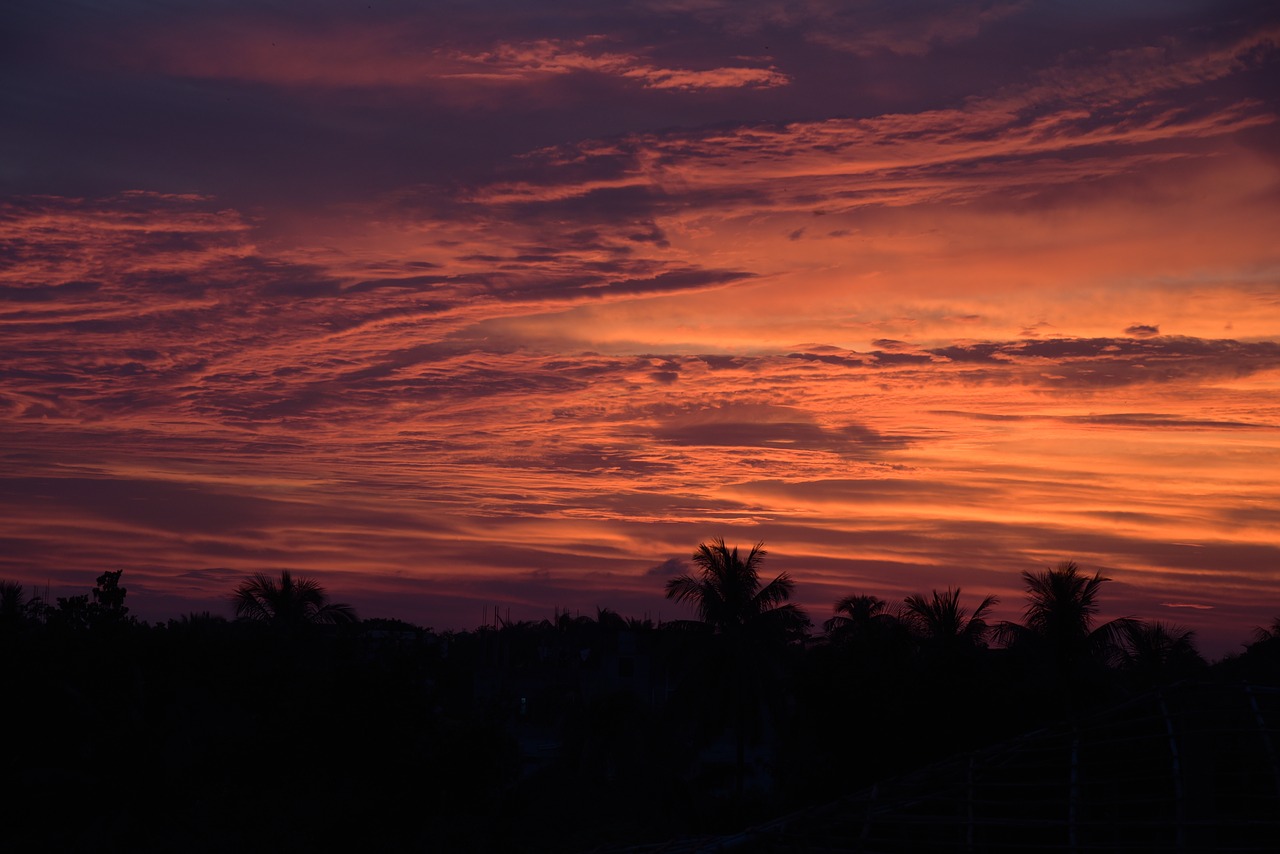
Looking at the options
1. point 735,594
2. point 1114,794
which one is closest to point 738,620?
point 735,594

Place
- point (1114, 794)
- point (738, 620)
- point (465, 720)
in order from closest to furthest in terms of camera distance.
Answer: point (1114, 794) → point (465, 720) → point (738, 620)

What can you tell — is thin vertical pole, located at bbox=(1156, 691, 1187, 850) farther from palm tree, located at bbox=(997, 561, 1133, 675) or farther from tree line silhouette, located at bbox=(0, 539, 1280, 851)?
palm tree, located at bbox=(997, 561, 1133, 675)

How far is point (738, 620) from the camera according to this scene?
47156 mm

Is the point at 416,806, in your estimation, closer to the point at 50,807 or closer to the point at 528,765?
the point at 50,807

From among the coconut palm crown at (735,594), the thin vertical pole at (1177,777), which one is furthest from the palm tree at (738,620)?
the thin vertical pole at (1177,777)

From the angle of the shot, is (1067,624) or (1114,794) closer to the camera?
(1114,794)

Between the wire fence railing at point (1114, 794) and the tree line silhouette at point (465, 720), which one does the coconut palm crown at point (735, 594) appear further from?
the wire fence railing at point (1114, 794)

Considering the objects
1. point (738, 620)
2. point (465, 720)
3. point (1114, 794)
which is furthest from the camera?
point (738, 620)

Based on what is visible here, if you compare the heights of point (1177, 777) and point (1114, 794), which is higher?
point (1177, 777)

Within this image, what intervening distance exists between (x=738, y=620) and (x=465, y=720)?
1788cm

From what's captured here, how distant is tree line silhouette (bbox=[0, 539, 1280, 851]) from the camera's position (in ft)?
97.1

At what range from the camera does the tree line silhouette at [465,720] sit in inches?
1165

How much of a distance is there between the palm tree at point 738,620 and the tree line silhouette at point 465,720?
86 millimetres

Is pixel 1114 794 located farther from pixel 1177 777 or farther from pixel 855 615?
pixel 855 615
